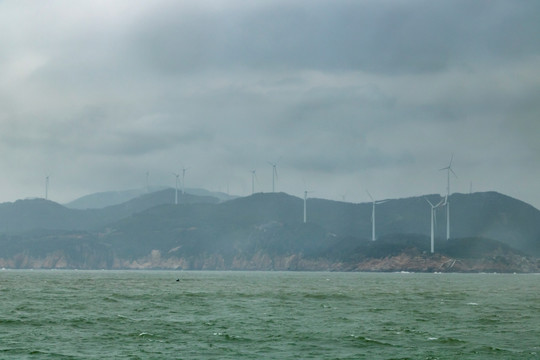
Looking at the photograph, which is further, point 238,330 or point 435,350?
point 238,330

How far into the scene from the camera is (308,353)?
6550 cm

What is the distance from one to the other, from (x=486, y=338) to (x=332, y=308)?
42.0 m

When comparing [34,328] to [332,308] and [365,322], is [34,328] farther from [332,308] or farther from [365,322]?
[332,308]

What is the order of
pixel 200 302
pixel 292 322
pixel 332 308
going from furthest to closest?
1. pixel 200 302
2. pixel 332 308
3. pixel 292 322

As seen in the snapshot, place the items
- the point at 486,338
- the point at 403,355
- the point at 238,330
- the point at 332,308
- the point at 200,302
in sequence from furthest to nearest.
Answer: the point at 200,302 → the point at 332,308 → the point at 238,330 → the point at 486,338 → the point at 403,355

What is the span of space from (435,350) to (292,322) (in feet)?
89.5

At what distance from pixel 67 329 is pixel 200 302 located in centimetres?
5051

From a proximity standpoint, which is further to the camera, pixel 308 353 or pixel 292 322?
pixel 292 322

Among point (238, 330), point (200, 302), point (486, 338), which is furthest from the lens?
point (200, 302)

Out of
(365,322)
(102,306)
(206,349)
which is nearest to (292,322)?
(365,322)

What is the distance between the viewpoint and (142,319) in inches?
3784

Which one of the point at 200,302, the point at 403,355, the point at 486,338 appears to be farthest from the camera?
the point at 200,302

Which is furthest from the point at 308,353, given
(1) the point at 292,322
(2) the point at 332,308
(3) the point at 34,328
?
(2) the point at 332,308

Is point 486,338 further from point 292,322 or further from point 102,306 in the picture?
point 102,306
